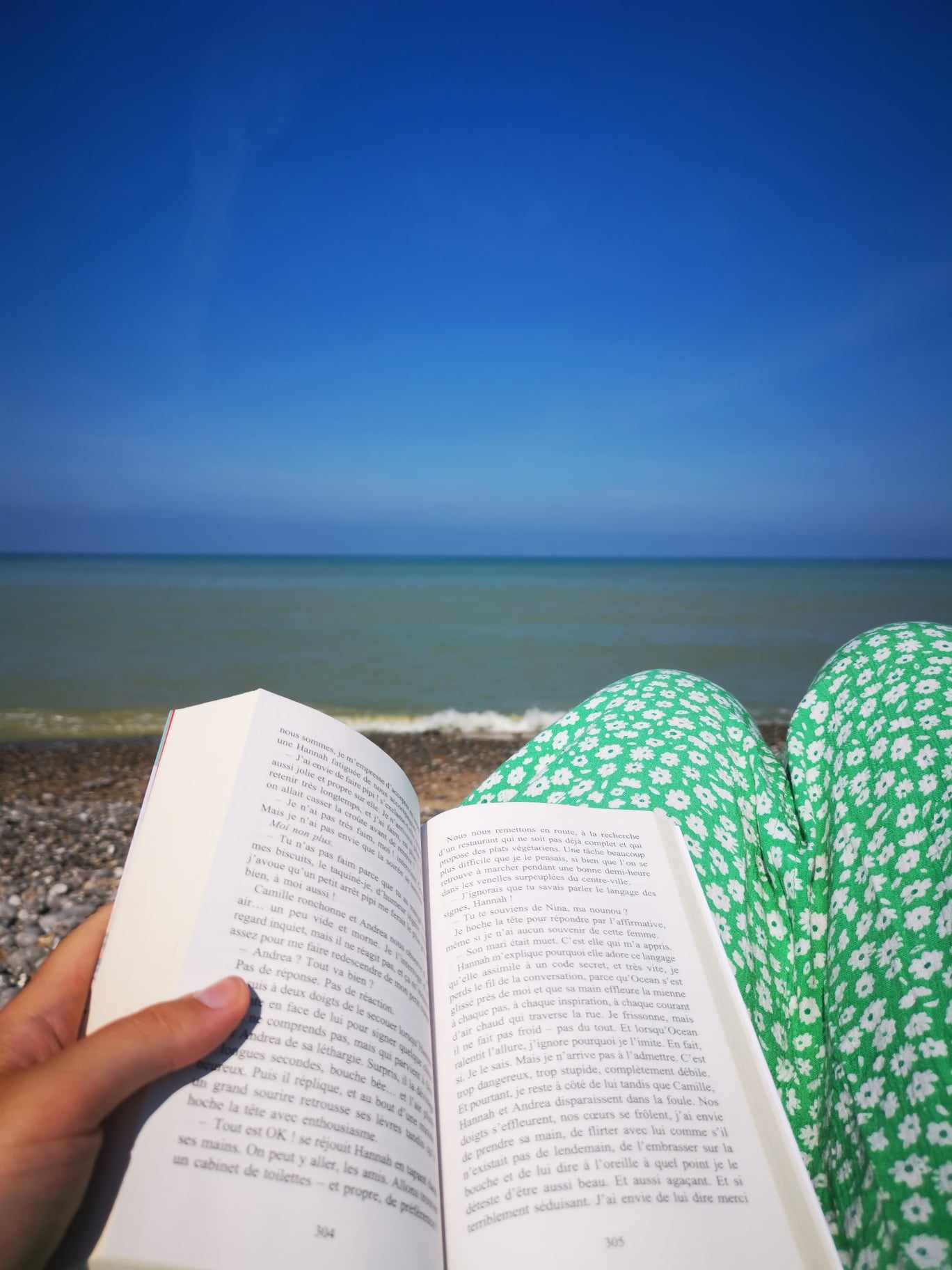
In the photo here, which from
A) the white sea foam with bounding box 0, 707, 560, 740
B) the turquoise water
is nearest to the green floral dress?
the white sea foam with bounding box 0, 707, 560, 740

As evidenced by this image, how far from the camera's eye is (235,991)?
492 mm

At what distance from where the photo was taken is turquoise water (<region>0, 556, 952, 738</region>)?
Result: 232 inches

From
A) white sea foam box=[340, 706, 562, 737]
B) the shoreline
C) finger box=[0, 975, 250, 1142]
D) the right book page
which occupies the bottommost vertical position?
white sea foam box=[340, 706, 562, 737]

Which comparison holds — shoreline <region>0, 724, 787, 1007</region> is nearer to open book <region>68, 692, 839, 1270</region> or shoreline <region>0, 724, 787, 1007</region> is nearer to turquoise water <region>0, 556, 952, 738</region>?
turquoise water <region>0, 556, 952, 738</region>

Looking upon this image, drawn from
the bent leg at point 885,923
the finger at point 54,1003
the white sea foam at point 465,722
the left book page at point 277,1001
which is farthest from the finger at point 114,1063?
the white sea foam at point 465,722

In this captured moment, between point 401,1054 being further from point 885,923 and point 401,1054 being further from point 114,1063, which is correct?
point 885,923

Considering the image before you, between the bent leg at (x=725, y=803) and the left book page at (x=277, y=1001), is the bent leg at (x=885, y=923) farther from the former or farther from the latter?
the left book page at (x=277, y=1001)

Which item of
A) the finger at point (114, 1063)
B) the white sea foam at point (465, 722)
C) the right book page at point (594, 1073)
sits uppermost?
the finger at point (114, 1063)

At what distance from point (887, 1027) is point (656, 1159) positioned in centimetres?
26

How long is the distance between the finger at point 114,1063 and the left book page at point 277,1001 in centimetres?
2

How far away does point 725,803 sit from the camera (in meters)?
1.01

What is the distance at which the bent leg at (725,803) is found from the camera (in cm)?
82

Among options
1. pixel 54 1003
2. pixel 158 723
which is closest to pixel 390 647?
pixel 158 723

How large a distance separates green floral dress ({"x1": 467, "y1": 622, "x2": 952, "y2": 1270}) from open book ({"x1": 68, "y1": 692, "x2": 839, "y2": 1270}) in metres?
0.10
